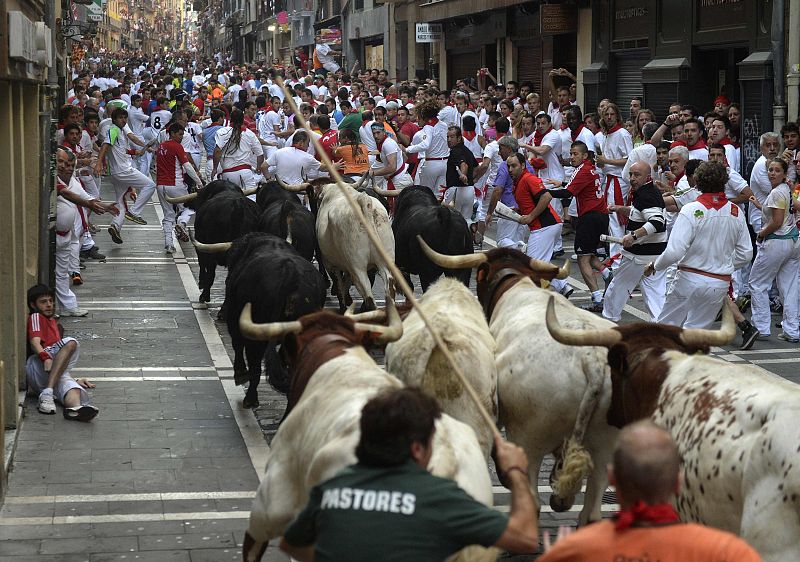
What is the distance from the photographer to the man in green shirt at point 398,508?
151 inches

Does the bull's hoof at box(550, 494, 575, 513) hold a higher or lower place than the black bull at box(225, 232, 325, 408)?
lower

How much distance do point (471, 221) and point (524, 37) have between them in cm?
1584

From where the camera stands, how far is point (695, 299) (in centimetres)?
1058

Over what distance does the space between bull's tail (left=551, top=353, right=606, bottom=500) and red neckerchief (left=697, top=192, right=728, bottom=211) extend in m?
3.83

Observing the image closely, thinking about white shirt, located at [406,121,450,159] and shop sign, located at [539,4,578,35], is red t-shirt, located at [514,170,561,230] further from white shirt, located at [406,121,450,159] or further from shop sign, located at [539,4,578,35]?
shop sign, located at [539,4,578,35]

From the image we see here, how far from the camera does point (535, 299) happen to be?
7934mm

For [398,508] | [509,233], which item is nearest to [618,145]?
[509,233]

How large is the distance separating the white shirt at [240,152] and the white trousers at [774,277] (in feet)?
27.9

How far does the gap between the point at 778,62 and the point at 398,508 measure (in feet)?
58.1

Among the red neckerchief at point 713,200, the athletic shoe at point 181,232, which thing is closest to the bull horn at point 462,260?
the red neckerchief at point 713,200

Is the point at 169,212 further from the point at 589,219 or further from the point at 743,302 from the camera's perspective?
the point at 743,302

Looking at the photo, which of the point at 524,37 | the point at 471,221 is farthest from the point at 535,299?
the point at 524,37

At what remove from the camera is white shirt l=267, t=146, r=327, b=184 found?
56.1 ft

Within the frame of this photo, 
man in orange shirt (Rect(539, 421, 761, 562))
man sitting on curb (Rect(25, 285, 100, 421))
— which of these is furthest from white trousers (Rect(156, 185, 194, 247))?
man in orange shirt (Rect(539, 421, 761, 562))
